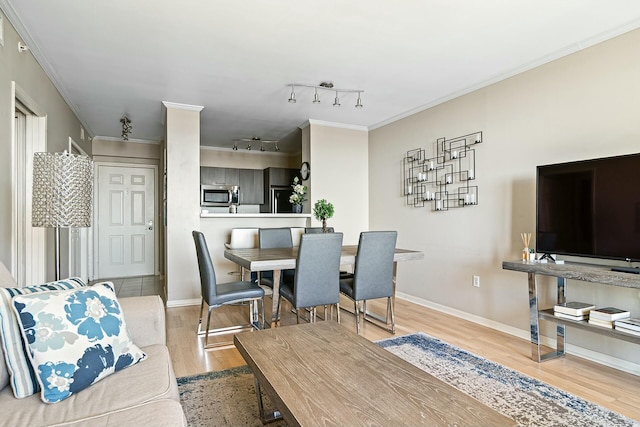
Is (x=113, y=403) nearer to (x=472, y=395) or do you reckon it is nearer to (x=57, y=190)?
(x=57, y=190)

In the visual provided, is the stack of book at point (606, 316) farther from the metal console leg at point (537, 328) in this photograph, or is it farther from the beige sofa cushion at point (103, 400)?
the beige sofa cushion at point (103, 400)

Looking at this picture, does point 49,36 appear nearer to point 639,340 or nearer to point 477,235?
point 477,235

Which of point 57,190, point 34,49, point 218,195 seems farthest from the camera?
point 218,195

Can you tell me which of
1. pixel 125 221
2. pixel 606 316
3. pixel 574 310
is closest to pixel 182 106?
pixel 125 221

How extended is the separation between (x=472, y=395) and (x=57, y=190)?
278 centimetres

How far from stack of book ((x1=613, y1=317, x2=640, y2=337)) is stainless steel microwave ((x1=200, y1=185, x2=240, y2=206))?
5.63 metres

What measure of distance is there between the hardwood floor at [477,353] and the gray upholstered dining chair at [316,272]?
1.99 ft

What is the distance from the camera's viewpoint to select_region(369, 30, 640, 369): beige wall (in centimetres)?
264

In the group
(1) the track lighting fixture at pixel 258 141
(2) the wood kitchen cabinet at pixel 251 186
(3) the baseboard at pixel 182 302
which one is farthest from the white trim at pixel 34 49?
(2) the wood kitchen cabinet at pixel 251 186

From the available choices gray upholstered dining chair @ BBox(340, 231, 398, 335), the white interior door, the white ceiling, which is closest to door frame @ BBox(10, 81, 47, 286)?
the white ceiling

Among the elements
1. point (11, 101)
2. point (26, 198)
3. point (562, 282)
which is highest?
point (11, 101)

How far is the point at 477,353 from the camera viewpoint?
2.87 meters

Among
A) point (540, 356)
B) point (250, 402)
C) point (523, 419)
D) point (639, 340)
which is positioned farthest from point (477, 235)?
point (250, 402)

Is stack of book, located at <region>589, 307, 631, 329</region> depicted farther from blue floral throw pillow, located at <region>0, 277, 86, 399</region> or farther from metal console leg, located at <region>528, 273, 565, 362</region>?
blue floral throw pillow, located at <region>0, 277, 86, 399</region>
